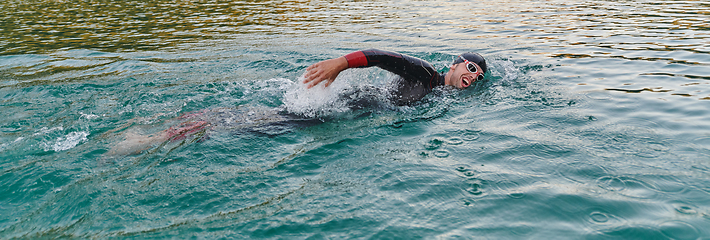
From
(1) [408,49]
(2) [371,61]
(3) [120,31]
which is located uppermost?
(2) [371,61]

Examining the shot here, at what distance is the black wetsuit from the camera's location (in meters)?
4.94

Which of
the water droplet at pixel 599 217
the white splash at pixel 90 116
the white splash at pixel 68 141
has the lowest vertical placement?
the white splash at pixel 90 116

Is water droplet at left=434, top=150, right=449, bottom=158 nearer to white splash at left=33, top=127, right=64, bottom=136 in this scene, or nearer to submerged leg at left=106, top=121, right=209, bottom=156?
submerged leg at left=106, top=121, right=209, bottom=156

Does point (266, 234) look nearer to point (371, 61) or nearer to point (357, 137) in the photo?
point (357, 137)

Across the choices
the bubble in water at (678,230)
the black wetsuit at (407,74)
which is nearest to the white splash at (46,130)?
the black wetsuit at (407,74)

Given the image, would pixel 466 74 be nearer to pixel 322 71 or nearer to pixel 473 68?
pixel 473 68

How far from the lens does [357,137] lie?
15.6 feet

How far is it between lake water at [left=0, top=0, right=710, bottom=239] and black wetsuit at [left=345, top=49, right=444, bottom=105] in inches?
7.3

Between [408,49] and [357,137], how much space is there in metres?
5.96

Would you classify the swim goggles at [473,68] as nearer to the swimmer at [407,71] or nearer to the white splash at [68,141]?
the swimmer at [407,71]

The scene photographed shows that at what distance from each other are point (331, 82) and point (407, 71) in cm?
123

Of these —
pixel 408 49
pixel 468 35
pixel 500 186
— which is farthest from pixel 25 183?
pixel 468 35

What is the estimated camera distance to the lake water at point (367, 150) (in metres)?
3.10

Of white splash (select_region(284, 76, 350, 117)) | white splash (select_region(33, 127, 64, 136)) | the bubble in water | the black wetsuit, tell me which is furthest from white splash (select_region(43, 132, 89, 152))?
the bubble in water
